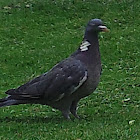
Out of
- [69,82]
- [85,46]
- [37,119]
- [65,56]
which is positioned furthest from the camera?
[65,56]

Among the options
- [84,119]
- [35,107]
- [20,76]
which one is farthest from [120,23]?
[84,119]

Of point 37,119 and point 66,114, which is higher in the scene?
point 66,114

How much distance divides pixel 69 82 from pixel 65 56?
5.42 m

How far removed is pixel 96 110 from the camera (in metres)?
8.51

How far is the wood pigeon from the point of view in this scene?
7.48 metres

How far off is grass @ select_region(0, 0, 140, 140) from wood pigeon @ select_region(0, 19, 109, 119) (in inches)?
12.1

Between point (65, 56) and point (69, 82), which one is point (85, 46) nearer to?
point (69, 82)

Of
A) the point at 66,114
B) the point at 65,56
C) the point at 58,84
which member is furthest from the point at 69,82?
the point at 65,56

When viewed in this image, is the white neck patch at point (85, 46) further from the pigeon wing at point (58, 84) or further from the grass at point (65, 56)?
the grass at point (65, 56)

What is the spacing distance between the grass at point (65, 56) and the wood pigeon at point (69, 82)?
31cm

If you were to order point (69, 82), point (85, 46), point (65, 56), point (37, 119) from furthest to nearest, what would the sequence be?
point (65, 56)
point (37, 119)
point (85, 46)
point (69, 82)

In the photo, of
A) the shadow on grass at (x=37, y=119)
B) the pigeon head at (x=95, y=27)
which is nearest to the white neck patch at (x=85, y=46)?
the pigeon head at (x=95, y=27)

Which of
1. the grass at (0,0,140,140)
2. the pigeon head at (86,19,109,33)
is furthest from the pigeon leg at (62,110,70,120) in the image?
the pigeon head at (86,19,109,33)

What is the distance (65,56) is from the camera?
42.3ft
